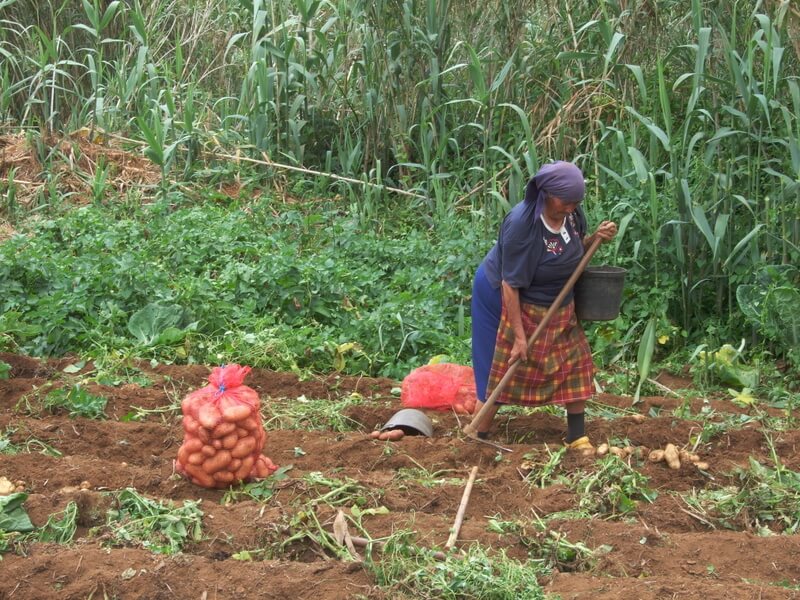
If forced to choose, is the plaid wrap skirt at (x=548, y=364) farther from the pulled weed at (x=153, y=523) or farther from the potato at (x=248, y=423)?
the pulled weed at (x=153, y=523)

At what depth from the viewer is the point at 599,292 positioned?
4.66 m

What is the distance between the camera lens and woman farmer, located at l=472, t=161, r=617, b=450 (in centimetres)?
446

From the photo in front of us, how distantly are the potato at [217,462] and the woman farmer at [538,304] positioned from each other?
4.16ft

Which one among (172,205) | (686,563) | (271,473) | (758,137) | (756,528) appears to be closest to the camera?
(686,563)

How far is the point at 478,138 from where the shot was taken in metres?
8.26

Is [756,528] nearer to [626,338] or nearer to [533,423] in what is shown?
[533,423]

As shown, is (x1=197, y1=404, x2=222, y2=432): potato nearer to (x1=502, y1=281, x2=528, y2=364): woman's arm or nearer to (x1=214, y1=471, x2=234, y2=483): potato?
Answer: (x1=214, y1=471, x2=234, y2=483): potato

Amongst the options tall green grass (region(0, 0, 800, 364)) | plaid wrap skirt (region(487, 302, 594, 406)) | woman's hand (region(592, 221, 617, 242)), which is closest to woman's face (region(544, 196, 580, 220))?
woman's hand (region(592, 221, 617, 242))

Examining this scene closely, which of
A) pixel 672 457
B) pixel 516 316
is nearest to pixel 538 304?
pixel 516 316

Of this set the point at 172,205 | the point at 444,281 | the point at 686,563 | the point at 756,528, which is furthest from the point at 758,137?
the point at 172,205

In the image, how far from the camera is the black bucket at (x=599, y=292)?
464 centimetres

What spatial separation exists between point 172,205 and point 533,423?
4.00m

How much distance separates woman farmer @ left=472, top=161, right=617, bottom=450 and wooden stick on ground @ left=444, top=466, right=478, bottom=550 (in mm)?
596

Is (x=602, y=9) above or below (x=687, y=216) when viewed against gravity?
above
